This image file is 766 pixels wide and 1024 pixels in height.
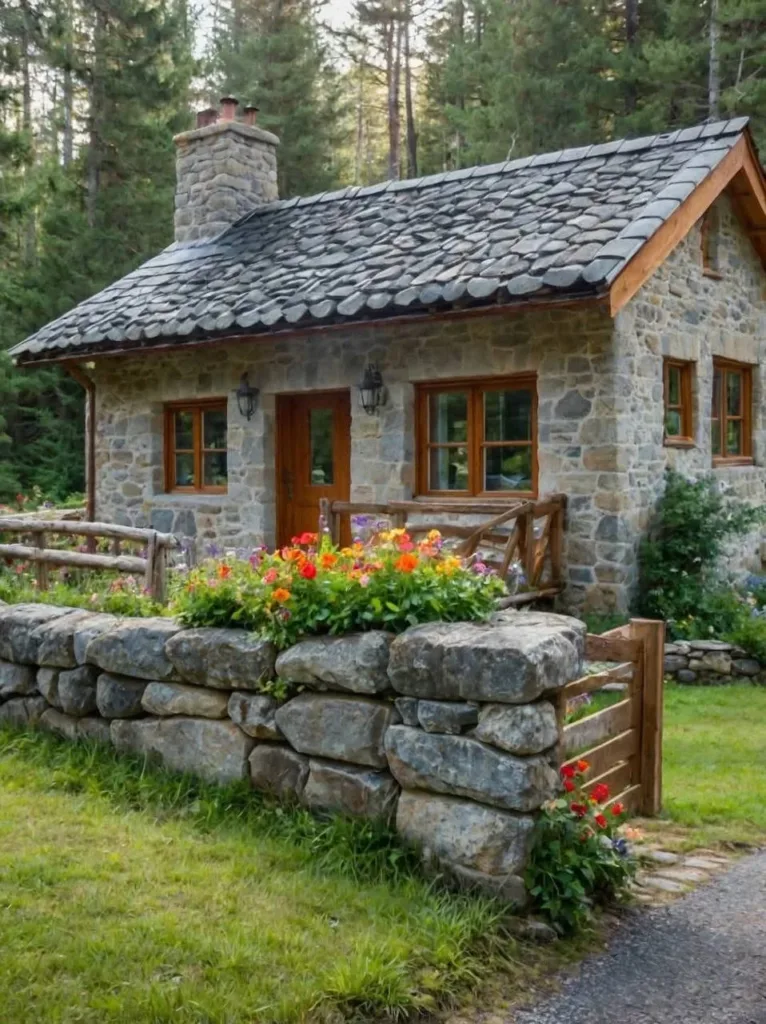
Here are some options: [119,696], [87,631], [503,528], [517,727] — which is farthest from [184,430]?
[517,727]

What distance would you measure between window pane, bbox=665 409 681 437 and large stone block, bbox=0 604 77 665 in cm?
655

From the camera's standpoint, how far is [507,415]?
9.77 meters

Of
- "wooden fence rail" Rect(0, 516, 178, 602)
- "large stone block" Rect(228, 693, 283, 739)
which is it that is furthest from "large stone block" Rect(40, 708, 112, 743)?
"wooden fence rail" Rect(0, 516, 178, 602)

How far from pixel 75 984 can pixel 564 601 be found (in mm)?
6744

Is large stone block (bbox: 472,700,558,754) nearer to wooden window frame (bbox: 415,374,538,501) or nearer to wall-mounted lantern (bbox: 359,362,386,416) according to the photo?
wooden window frame (bbox: 415,374,538,501)

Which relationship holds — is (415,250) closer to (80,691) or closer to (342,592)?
(80,691)

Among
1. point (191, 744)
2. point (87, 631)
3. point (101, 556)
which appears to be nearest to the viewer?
point (191, 744)

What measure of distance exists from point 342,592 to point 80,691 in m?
1.57

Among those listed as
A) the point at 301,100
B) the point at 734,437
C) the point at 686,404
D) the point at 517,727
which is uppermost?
the point at 301,100

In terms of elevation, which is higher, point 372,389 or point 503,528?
point 372,389

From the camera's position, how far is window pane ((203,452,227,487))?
464 inches

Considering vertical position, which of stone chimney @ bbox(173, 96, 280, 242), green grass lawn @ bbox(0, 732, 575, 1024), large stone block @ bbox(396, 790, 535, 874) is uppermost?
stone chimney @ bbox(173, 96, 280, 242)

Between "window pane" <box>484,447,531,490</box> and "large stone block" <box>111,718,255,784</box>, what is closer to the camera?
"large stone block" <box>111,718,255,784</box>

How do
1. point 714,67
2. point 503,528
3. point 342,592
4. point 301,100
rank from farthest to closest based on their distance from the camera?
point 301,100 → point 714,67 → point 503,528 → point 342,592
